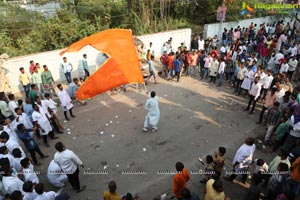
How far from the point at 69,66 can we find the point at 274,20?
17748mm

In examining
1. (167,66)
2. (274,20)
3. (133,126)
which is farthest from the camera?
(274,20)

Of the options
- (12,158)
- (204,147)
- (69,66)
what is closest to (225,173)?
(204,147)

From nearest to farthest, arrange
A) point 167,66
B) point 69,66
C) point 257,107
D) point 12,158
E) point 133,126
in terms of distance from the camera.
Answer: point 12,158 < point 133,126 < point 257,107 < point 69,66 < point 167,66

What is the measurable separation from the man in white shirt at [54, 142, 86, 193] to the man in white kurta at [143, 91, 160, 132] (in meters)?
3.06

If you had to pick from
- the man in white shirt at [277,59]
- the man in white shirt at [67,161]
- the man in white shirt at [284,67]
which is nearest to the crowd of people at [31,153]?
the man in white shirt at [67,161]

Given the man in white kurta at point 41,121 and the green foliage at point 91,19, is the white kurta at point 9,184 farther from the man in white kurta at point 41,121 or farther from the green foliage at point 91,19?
the green foliage at point 91,19

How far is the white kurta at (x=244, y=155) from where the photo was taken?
5891 millimetres

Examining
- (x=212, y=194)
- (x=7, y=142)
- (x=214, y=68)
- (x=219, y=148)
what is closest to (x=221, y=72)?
(x=214, y=68)

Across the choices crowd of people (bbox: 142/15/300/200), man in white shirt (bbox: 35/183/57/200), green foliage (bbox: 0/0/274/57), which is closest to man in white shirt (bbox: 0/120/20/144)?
man in white shirt (bbox: 35/183/57/200)

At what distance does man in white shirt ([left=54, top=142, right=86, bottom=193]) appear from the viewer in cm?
568

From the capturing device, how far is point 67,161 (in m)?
5.74

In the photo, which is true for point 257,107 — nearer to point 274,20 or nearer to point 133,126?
point 133,126

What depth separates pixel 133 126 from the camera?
356 inches

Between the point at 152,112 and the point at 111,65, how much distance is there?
217 centimetres
